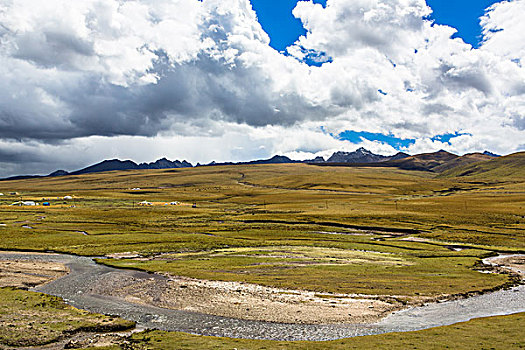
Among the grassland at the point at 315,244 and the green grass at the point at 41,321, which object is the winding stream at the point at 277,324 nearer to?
the green grass at the point at 41,321

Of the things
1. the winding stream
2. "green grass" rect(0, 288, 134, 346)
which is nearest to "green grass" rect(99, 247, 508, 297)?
the winding stream

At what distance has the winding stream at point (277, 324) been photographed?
29.0 metres

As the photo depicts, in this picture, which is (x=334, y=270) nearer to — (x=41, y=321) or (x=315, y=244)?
(x=315, y=244)

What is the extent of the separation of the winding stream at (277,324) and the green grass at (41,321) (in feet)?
7.43

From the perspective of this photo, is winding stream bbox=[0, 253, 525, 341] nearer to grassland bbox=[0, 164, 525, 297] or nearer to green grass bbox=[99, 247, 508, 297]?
green grass bbox=[99, 247, 508, 297]

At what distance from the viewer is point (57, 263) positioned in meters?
54.7

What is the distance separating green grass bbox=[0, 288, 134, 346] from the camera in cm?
2498

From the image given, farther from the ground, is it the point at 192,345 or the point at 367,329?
the point at 192,345

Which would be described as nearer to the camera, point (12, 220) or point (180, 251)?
point (180, 251)

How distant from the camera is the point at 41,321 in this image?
92.6 ft

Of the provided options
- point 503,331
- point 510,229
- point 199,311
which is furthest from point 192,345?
point 510,229

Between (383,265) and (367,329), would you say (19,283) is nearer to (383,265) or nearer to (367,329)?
(367,329)

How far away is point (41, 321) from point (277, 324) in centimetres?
1875

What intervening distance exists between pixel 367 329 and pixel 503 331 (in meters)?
9.83
